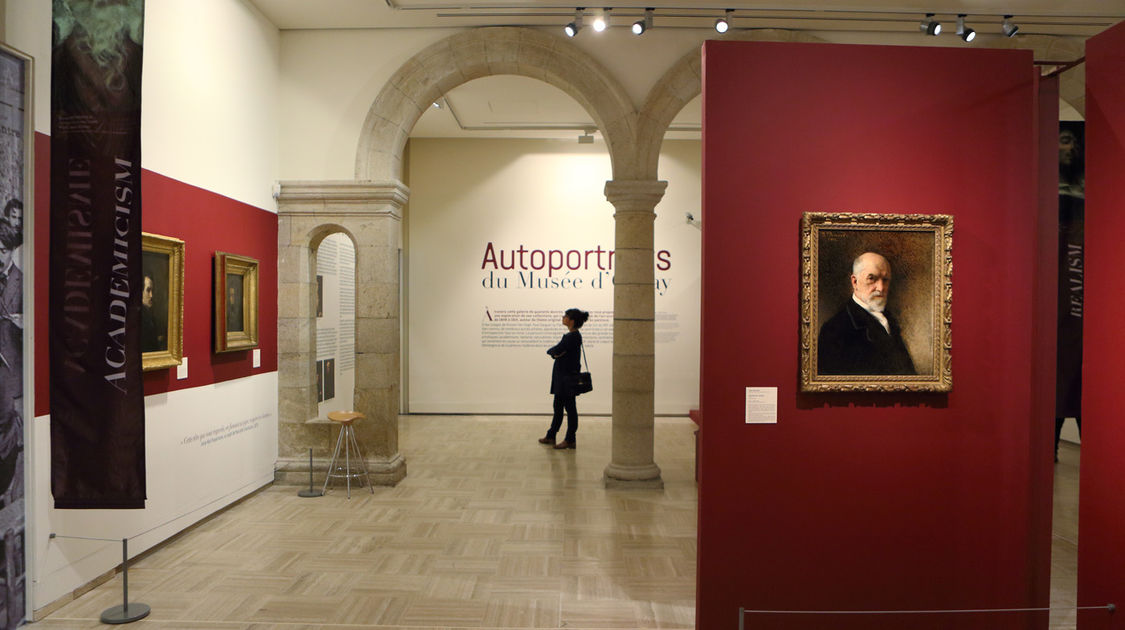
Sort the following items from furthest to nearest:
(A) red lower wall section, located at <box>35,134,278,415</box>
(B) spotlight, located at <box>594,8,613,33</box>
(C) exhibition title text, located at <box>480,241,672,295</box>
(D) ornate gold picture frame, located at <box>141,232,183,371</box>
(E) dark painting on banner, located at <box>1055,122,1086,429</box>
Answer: (C) exhibition title text, located at <box>480,241,672,295</box> < (B) spotlight, located at <box>594,8,613,33</box> < (D) ornate gold picture frame, located at <box>141,232,183,371</box> < (E) dark painting on banner, located at <box>1055,122,1086,429</box> < (A) red lower wall section, located at <box>35,134,278,415</box>

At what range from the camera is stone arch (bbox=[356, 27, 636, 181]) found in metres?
6.52

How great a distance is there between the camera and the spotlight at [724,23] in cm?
600

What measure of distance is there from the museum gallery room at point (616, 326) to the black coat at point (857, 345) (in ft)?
0.05

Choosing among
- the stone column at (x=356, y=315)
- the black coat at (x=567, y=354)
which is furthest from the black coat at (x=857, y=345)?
the black coat at (x=567, y=354)

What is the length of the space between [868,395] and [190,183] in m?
4.71

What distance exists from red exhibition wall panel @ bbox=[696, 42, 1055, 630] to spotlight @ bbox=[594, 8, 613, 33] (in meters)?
3.10

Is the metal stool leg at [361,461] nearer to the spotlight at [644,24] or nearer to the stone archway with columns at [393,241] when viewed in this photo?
the stone archway with columns at [393,241]

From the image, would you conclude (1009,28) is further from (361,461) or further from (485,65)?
(361,461)

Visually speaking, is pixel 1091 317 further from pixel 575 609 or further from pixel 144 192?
pixel 144 192

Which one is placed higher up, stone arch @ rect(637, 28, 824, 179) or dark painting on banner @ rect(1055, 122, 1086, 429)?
stone arch @ rect(637, 28, 824, 179)

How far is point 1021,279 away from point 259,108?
5894mm

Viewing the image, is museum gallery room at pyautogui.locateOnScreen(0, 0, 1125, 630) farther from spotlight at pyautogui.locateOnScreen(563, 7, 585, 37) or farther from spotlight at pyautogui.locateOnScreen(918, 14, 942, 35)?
spotlight at pyautogui.locateOnScreen(918, 14, 942, 35)

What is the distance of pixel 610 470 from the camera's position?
6.64 meters

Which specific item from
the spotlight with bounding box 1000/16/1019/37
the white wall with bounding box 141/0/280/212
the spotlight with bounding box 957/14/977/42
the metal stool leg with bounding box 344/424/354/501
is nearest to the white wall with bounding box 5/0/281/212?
the white wall with bounding box 141/0/280/212
